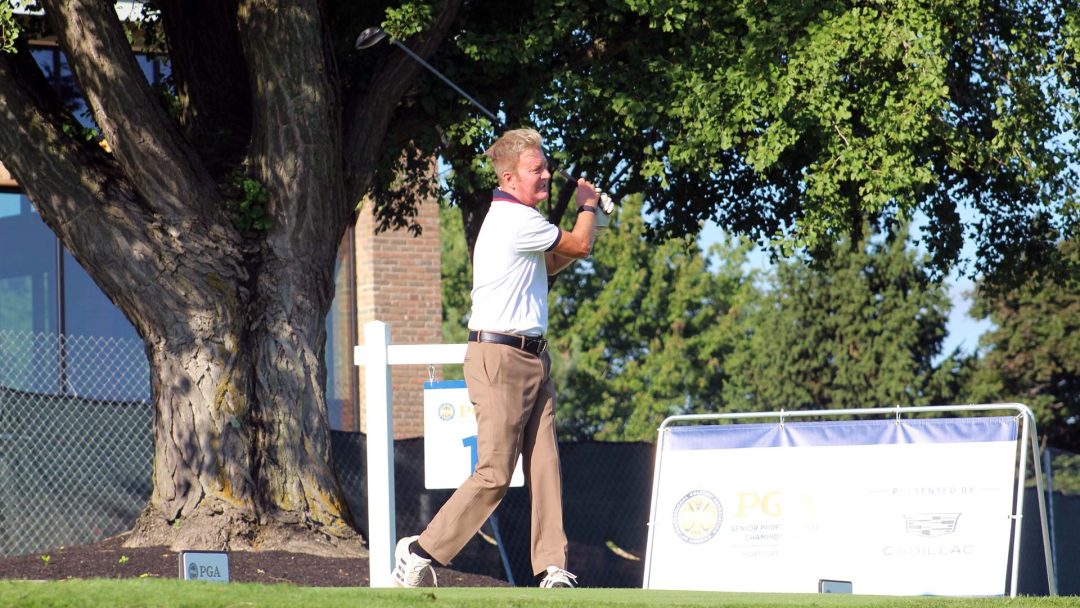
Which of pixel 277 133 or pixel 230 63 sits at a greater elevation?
pixel 230 63

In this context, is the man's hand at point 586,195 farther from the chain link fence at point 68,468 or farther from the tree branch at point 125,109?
the chain link fence at point 68,468

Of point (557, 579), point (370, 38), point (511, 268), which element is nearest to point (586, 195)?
point (511, 268)

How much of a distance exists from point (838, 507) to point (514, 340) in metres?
4.78

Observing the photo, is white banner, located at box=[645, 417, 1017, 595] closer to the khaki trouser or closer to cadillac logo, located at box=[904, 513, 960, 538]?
cadillac logo, located at box=[904, 513, 960, 538]

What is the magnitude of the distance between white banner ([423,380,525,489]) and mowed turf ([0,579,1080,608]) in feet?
13.9

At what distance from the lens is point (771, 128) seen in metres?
10.8

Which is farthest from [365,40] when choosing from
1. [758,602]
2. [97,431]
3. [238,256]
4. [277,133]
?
[758,602]

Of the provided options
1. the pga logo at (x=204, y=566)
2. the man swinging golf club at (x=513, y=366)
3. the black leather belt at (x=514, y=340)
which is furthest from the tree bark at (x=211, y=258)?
the black leather belt at (x=514, y=340)

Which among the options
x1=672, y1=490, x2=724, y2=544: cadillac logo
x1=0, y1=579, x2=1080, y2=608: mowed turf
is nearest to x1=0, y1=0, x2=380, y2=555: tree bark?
x1=672, y1=490, x2=724, y2=544: cadillac logo

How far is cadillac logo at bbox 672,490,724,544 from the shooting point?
419 inches

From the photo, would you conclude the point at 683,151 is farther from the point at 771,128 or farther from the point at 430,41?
the point at 430,41

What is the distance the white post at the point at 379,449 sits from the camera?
768 centimetres

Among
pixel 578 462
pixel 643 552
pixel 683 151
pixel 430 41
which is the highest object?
pixel 430 41

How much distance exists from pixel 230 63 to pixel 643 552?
231 inches
